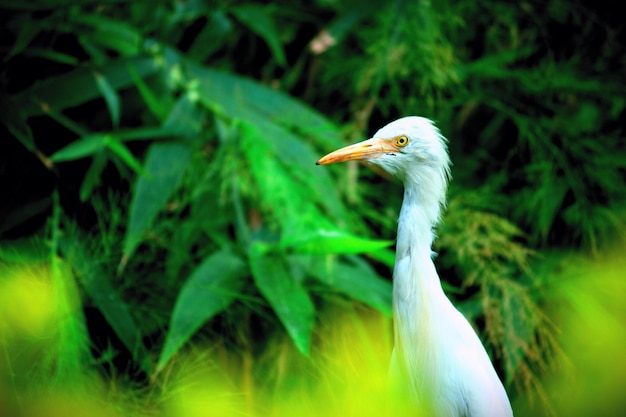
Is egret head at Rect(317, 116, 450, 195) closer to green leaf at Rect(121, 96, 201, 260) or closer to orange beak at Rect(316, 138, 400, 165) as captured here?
orange beak at Rect(316, 138, 400, 165)

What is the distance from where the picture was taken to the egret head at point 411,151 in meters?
0.72

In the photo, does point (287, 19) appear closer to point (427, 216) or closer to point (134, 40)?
point (134, 40)

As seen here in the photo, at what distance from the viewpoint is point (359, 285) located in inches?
39.8

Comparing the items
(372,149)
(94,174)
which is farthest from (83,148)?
(372,149)

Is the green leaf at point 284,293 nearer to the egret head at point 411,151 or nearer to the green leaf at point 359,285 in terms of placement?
the green leaf at point 359,285

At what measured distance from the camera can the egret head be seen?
720 millimetres

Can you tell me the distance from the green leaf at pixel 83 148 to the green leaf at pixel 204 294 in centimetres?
25

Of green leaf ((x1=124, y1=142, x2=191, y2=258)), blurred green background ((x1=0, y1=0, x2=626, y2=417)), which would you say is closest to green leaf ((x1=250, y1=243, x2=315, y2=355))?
blurred green background ((x1=0, y1=0, x2=626, y2=417))

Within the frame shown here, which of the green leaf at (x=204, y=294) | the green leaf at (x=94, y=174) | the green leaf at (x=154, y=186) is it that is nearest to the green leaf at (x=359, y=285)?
the green leaf at (x=204, y=294)

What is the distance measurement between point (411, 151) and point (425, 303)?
17 cm

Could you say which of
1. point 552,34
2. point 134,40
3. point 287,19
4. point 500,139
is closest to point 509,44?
point 552,34

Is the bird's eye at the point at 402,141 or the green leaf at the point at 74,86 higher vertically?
the bird's eye at the point at 402,141

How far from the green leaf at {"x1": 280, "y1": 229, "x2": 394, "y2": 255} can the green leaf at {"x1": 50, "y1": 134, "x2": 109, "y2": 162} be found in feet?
1.11

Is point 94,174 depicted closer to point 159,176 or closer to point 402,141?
point 159,176
